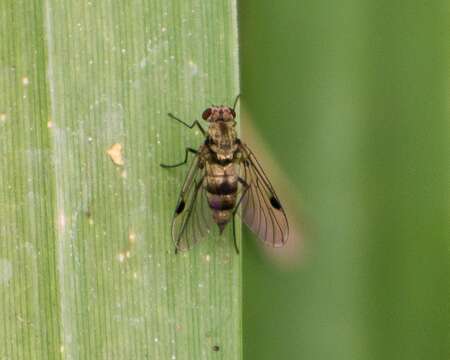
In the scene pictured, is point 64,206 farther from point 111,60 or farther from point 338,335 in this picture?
point 338,335

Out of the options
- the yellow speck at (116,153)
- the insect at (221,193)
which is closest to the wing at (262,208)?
the insect at (221,193)

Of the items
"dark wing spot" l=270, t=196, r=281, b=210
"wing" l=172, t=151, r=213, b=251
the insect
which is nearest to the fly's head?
the insect

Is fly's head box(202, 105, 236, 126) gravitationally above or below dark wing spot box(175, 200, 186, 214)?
above

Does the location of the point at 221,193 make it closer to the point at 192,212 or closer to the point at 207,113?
the point at 192,212

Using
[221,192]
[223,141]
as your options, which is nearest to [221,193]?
[221,192]

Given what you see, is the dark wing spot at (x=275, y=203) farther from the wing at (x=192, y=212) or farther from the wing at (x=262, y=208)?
the wing at (x=192, y=212)

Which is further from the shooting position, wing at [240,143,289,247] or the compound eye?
wing at [240,143,289,247]

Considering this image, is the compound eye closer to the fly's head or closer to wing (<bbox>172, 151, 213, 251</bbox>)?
the fly's head

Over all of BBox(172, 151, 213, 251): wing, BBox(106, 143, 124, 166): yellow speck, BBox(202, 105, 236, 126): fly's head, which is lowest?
BBox(172, 151, 213, 251): wing
